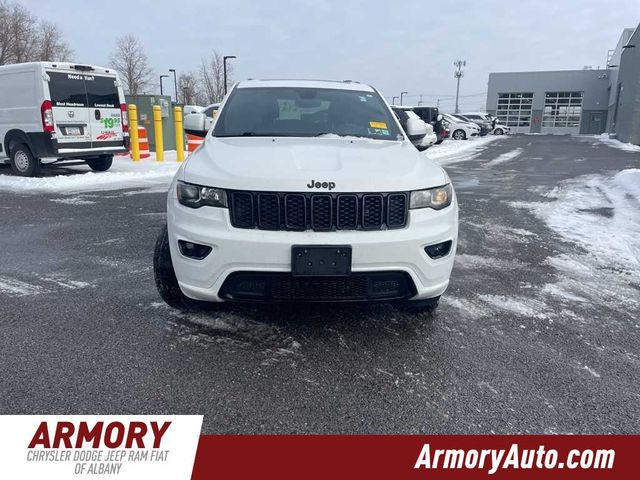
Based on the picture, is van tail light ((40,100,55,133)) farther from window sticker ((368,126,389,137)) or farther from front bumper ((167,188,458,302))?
front bumper ((167,188,458,302))

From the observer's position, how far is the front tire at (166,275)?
3.26 meters

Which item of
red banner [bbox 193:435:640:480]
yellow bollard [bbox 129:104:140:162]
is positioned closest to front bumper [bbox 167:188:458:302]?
red banner [bbox 193:435:640:480]

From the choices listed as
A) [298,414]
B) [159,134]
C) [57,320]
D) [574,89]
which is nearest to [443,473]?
[298,414]

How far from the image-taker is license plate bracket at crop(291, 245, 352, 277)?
2.69 meters

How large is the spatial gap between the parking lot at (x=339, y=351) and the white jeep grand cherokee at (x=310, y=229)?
39 cm

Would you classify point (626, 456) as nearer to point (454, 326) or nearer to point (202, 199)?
point (454, 326)

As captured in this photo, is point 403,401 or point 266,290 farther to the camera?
point 266,290

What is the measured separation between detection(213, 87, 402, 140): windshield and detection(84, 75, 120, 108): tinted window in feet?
24.7

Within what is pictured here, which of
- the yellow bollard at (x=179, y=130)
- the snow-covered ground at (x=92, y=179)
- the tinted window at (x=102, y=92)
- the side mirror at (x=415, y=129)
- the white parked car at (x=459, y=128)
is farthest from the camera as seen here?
the white parked car at (x=459, y=128)

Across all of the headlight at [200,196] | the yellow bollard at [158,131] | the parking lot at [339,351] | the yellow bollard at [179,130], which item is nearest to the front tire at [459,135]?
the yellow bollard at [179,130]

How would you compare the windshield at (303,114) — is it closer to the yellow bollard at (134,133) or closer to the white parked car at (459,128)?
the yellow bollard at (134,133)

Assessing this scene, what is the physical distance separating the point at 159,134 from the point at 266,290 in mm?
12390

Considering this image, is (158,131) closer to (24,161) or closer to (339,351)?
(24,161)

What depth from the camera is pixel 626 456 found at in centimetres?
215
